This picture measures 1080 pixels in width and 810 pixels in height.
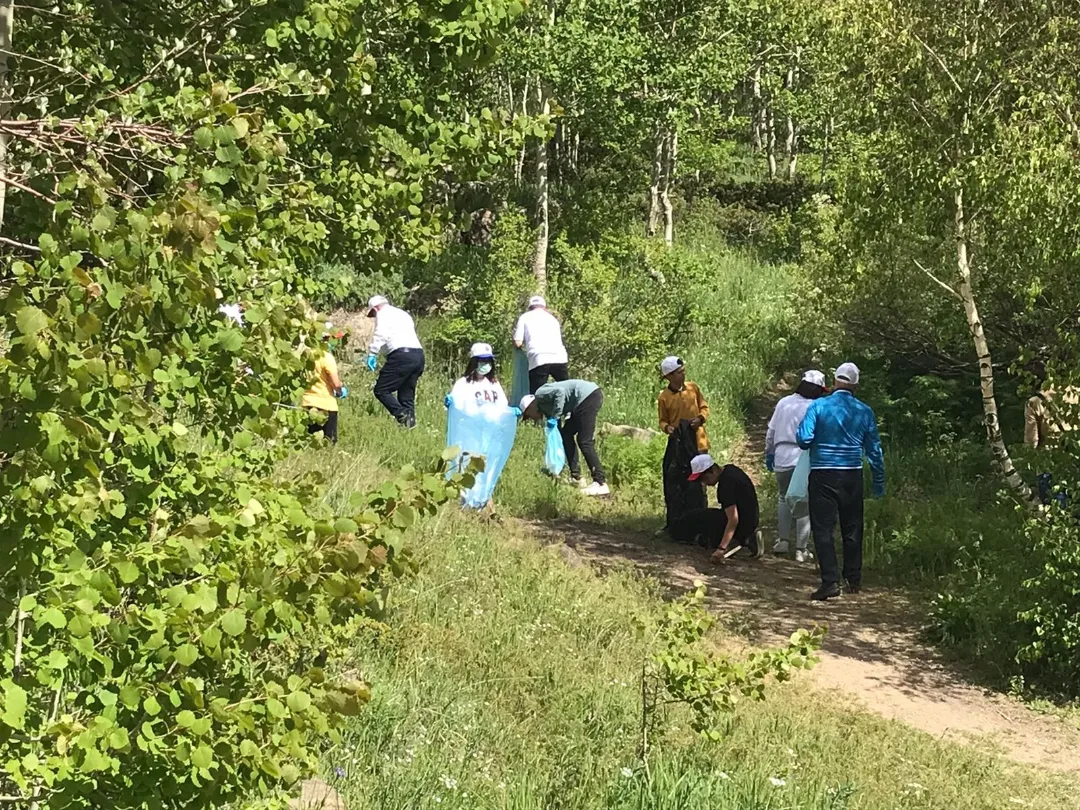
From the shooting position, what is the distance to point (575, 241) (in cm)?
2322

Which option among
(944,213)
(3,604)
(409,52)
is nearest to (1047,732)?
(944,213)

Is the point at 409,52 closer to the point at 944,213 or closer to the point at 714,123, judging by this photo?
the point at 944,213

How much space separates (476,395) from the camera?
32.1 ft

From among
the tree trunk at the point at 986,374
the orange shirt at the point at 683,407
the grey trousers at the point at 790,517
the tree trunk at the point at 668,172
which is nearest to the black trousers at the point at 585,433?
the orange shirt at the point at 683,407

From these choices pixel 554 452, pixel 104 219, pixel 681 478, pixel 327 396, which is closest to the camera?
pixel 104 219

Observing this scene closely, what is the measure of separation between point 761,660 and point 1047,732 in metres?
3.20

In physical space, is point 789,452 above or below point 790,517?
above

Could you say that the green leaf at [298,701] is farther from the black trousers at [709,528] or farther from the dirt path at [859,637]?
the black trousers at [709,528]

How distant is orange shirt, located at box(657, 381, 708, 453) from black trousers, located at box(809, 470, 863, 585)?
172 cm

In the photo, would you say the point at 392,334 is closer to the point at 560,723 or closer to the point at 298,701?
the point at 560,723

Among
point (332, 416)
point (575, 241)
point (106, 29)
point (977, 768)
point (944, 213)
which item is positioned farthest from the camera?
point (575, 241)

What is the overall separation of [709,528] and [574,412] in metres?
2.00

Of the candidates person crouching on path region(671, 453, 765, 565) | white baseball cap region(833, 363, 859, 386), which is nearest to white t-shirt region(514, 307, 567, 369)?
person crouching on path region(671, 453, 765, 565)

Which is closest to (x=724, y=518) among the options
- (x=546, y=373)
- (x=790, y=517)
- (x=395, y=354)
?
(x=790, y=517)
